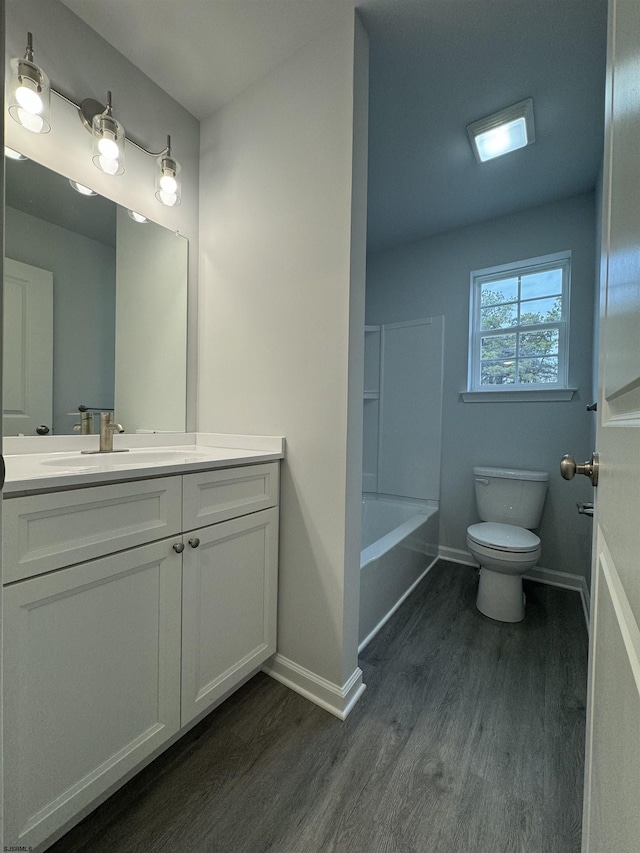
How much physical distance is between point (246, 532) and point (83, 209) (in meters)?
1.43

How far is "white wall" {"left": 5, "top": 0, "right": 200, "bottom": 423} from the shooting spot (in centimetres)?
125

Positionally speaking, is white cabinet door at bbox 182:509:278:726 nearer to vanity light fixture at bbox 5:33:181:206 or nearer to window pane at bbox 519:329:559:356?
vanity light fixture at bbox 5:33:181:206

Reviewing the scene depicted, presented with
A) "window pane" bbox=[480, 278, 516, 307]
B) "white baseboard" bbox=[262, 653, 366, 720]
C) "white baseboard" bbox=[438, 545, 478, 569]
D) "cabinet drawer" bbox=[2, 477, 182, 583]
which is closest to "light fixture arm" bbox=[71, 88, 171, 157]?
"cabinet drawer" bbox=[2, 477, 182, 583]

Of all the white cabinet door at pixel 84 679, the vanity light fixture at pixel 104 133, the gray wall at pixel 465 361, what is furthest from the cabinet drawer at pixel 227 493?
the gray wall at pixel 465 361

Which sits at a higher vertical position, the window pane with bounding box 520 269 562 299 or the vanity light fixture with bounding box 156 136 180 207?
the vanity light fixture with bounding box 156 136 180 207

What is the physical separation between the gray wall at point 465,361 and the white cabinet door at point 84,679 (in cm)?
219

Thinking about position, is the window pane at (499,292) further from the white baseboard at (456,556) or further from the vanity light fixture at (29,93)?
the vanity light fixture at (29,93)

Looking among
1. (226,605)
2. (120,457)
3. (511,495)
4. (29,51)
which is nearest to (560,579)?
(511,495)

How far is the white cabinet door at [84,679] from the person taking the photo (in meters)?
0.78

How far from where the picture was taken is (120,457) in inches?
55.6

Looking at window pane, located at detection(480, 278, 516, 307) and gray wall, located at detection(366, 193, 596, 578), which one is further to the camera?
window pane, located at detection(480, 278, 516, 307)

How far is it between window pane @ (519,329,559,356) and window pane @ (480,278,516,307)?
297 millimetres

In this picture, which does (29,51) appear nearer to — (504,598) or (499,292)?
(499,292)

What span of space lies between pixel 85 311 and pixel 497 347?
2.53m
